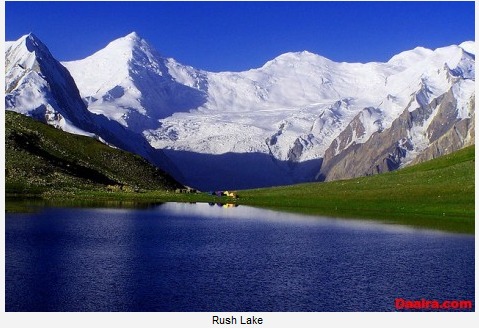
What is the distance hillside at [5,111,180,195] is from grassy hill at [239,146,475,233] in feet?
101

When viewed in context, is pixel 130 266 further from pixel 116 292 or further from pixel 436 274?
pixel 436 274

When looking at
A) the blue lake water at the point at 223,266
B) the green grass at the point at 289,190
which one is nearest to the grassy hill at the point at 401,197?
the green grass at the point at 289,190

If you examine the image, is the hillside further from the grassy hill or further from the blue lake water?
the blue lake water

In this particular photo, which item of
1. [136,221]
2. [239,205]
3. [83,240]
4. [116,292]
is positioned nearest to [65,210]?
[136,221]

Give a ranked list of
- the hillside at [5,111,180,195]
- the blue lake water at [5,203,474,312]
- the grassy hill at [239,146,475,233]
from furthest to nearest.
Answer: the hillside at [5,111,180,195]
the grassy hill at [239,146,475,233]
the blue lake water at [5,203,474,312]

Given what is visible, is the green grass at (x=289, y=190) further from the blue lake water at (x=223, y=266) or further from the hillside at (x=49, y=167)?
the blue lake water at (x=223, y=266)

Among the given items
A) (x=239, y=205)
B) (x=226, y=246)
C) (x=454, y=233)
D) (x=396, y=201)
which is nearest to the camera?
(x=226, y=246)

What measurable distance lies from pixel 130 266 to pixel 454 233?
140 feet

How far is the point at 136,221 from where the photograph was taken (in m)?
103

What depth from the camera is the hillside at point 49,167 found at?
518 ft

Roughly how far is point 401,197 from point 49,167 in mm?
72645

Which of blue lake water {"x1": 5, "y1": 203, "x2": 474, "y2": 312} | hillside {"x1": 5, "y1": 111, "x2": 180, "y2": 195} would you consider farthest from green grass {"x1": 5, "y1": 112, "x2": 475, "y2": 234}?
blue lake water {"x1": 5, "y1": 203, "x2": 474, "y2": 312}

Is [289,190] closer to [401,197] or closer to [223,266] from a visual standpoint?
[401,197]

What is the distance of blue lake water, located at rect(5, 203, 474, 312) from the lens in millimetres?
53906
